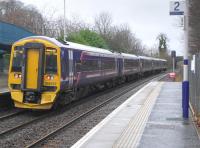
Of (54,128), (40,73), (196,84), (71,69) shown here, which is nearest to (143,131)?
(196,84)

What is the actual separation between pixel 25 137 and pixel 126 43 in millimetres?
80384

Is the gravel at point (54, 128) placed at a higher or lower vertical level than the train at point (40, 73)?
lower

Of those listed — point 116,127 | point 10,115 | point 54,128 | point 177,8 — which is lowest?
point 54,128

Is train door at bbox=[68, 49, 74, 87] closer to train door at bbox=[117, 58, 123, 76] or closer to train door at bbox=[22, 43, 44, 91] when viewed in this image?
train door at bbox=[22, 43, 44, 91]

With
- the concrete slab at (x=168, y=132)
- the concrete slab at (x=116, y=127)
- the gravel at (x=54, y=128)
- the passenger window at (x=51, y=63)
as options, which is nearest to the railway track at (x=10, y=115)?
the gravel at (x=54, y=128)

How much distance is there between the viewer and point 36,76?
17219 mm

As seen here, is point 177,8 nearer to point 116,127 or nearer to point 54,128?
point 116,127

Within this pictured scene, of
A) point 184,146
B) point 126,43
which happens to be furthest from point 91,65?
point 126,43

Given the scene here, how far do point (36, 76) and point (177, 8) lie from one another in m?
6.03

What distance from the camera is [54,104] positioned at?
17891 millimetres

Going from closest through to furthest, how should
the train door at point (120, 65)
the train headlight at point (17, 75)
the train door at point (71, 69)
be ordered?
the train headlight at point (17, 75)
the train door at point (71, 69)
the train door at point (120, 65)

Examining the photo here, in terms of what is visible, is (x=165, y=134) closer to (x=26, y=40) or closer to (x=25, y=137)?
(x=25, y=137)

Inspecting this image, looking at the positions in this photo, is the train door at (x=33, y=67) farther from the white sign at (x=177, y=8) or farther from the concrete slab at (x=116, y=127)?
the white sign at (x=177, y=8)

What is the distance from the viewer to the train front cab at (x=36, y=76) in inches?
674
